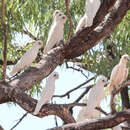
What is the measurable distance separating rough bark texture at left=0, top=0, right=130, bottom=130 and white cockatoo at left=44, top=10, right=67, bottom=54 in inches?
17.4

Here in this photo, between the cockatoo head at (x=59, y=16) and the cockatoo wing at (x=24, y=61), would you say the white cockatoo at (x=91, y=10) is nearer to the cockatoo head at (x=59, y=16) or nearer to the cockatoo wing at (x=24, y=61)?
the cockatoo head at (x=59, y=16)

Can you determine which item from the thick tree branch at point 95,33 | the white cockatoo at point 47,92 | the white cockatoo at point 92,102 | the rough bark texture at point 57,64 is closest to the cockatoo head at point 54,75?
the white cockatoo at point 47,92

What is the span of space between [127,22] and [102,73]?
774 mm

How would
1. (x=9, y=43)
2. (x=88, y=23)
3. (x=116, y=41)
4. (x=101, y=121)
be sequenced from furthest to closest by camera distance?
(x=116, y=41) → (x=9, y=43) → (x=88, y=23) → (x=101, y=121)

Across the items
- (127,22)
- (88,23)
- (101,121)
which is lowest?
(101,121)

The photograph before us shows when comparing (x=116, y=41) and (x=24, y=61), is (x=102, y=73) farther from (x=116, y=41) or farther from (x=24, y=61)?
(x=24, y=61)

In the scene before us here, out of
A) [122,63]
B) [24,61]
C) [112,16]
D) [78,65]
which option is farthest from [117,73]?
[78,65]

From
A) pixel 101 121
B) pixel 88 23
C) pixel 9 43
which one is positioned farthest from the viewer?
pixel 9 43

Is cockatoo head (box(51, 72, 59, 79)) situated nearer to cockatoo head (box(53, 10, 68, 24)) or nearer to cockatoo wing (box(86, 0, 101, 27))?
cockatoo wing (box(86, 0, 101, 27))

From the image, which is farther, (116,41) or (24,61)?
(116,41)

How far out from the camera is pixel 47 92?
4.24 m

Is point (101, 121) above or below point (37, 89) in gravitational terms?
below

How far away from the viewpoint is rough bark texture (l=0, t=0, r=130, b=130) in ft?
12.1

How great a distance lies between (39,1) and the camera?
5.50 m
